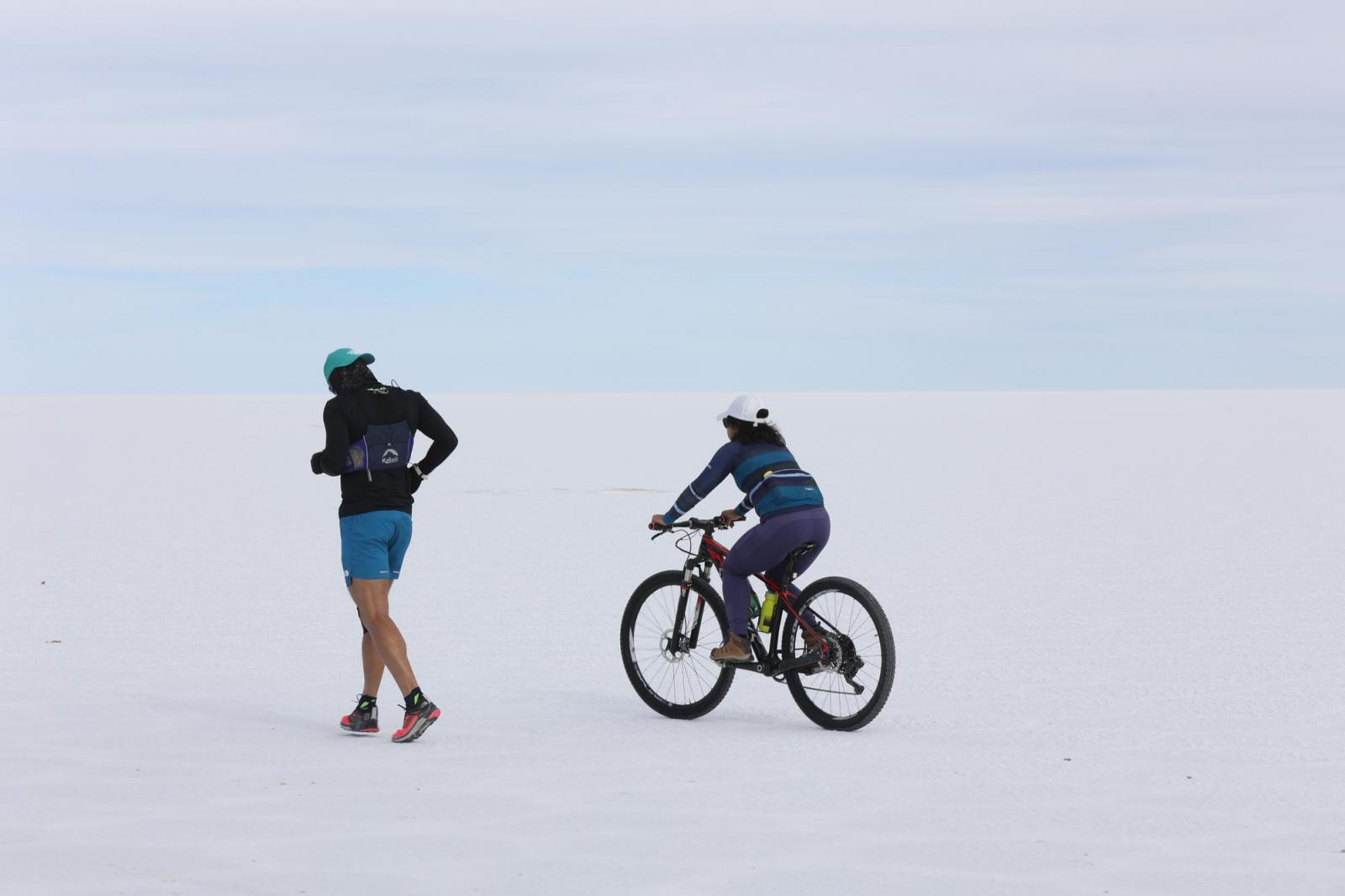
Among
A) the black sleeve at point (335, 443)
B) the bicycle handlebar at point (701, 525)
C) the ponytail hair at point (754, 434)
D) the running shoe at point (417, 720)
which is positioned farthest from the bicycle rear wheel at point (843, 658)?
the black sleeve at point (335, 443)

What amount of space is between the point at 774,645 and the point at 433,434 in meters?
2.09

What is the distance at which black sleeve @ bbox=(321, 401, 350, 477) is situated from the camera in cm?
813

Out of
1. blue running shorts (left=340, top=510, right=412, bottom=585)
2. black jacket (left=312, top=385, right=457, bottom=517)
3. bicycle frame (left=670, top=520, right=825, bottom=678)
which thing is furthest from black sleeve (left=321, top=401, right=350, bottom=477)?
bicycle frame (left=670, top=520, right=825, bottom=678)

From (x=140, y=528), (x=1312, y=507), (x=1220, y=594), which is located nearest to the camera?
(x=1220, y=594)

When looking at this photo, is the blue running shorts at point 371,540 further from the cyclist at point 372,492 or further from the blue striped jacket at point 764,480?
the blue striped jacket at point 764,480

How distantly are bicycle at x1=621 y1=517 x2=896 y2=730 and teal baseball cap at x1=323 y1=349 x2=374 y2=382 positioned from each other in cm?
174

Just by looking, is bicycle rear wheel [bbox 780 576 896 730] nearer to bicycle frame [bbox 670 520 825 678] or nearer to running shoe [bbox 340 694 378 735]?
bicycle frame [bbox 670 520 825 678]

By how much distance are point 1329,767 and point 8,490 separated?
2326cm

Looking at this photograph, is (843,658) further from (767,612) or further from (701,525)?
(701,525)

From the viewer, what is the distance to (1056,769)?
7.52 meters

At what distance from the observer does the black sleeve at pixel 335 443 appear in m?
8.13

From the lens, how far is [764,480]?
8648 mm

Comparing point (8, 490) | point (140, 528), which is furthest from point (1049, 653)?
point (8, 490)

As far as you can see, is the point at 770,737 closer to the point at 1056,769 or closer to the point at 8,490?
the point at 1056,769
